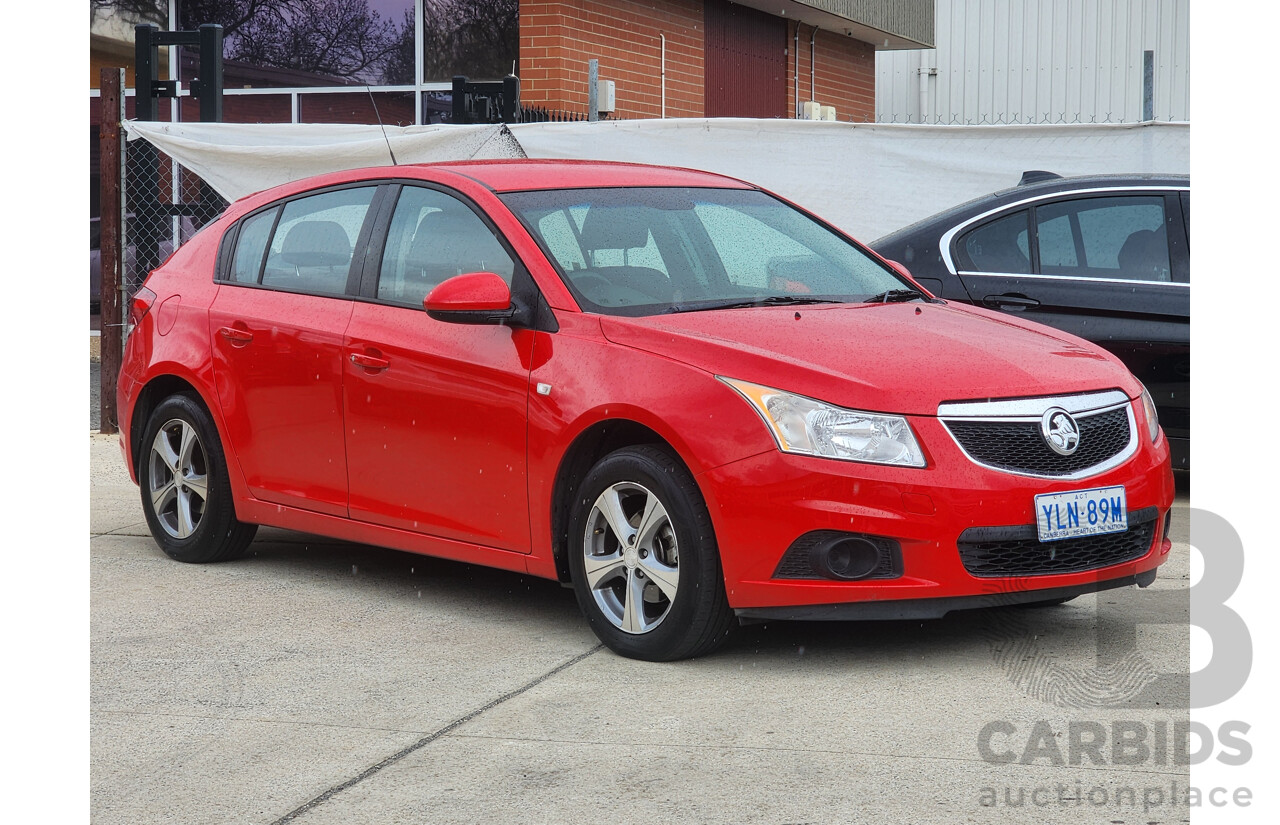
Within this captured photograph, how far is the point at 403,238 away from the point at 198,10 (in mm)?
11432

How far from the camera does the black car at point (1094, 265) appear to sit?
8.12 metres

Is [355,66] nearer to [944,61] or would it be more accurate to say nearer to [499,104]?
[499,104]

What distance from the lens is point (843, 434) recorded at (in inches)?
193

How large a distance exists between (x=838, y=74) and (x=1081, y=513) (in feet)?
62.5

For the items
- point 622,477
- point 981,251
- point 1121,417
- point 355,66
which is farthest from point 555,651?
point 355,66

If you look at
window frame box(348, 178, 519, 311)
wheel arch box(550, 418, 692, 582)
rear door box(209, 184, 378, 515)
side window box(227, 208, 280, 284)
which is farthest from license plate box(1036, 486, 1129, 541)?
side window box(227, 208, 280, 284)

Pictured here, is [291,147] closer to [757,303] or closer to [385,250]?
[385,250]

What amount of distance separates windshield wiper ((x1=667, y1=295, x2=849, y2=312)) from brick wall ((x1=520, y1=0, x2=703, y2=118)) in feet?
31.1

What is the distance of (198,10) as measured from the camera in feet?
54.6

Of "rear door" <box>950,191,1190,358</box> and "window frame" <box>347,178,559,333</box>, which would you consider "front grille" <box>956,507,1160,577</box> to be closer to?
"window frame" <box>347,178,559,333</box>

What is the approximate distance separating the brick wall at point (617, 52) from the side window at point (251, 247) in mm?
8197

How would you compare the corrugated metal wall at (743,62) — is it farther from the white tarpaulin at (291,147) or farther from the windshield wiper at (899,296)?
the windshield wiper at (899,296)

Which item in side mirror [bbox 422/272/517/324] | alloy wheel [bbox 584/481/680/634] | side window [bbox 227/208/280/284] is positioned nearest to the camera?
alloy wheel [bbox 584/481/680/634]

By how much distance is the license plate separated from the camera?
4.94m
